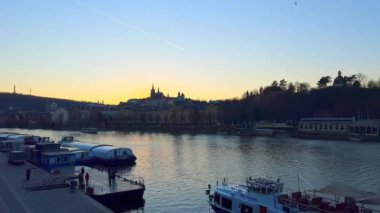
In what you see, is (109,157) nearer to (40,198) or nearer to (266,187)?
(40,198)

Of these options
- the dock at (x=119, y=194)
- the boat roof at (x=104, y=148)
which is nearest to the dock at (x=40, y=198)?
the dock at (x=119, y=194)

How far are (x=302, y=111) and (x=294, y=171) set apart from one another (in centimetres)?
9080

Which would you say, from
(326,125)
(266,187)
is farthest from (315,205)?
(326,125)

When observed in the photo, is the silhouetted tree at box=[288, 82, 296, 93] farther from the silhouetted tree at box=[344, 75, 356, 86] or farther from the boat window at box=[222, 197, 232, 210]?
the boat window at box=[222, 197, 232, 210]

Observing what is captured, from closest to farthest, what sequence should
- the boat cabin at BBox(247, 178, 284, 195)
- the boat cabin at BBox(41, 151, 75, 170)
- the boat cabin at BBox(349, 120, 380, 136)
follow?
the boat cabin at BBox(247, 178, 284, 195)
the boat cabin at BBox(41, 151, 75, 170)
the boat cabin at BBox(349, 120, 380, 136)

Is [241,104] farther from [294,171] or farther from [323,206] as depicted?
[323,206]

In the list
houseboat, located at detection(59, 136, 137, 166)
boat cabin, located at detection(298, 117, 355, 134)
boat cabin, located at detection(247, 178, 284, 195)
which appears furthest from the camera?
boat cabin, located at detection(298, 117, 355, 134)

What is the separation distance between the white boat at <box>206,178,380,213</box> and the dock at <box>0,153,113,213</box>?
821cm

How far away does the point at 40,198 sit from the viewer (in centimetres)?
2509

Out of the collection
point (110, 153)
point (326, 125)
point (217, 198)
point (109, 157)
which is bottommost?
point (217, 198)

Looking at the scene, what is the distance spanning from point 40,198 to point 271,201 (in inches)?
517

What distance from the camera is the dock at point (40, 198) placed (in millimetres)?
22375

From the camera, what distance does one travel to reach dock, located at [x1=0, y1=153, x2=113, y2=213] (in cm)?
2238

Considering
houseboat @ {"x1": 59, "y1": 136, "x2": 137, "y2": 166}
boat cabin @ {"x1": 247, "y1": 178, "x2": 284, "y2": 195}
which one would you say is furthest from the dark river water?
boat cabin @ {"x1": 247, "y1": 178, "x2": 284, "y2": 195}
